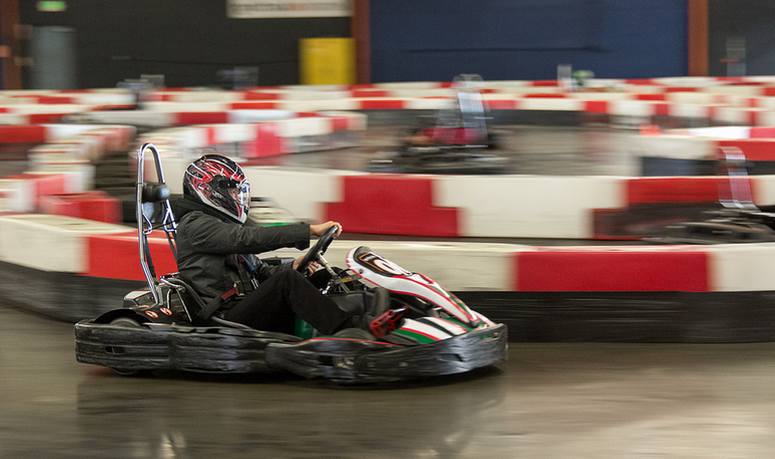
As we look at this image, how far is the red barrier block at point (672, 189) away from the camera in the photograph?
5453 millimetres

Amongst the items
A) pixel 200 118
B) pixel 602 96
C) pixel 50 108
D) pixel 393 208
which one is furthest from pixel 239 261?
pixel 602 96

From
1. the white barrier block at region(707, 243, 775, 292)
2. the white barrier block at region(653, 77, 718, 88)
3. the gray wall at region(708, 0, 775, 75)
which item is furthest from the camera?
the gray wall at region(708, 0, 775, 75)

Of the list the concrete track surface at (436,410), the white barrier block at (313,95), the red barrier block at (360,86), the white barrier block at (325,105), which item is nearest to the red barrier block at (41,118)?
the white barrier block at (325,105)

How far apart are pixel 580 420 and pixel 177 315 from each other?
1347mm

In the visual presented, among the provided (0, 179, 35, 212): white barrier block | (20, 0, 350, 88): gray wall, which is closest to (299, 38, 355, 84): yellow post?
(20, 0, 350, 88): gray wall

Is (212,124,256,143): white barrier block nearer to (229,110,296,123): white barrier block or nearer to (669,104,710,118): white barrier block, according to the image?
(229,110,296,123): white barrier block

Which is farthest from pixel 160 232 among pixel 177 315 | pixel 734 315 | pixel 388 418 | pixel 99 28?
pixel 99 28

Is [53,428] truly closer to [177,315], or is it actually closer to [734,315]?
[177,315]

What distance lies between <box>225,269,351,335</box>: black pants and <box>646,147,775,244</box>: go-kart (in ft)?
6.75

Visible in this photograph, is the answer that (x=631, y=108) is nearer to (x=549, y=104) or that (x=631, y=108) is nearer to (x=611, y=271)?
(x=549, y=104)

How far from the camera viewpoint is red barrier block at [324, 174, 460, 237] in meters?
5.72

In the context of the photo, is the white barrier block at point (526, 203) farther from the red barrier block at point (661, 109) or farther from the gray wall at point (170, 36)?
the gray wall at point (170, 36)

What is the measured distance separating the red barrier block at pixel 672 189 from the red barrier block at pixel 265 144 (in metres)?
4.02

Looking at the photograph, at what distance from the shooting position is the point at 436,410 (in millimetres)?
3121
